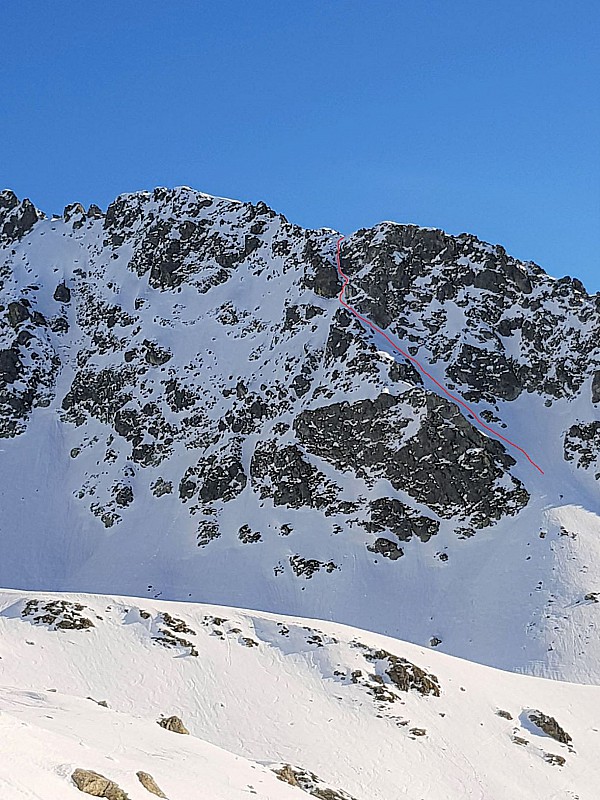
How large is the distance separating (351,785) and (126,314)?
84.9 meters

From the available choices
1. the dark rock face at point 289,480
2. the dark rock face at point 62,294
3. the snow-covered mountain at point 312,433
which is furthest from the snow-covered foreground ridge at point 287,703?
the dark rock face at point 62,294

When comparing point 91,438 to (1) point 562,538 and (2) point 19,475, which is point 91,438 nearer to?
(2) point 19,475

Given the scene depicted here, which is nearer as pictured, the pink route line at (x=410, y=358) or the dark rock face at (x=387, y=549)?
the dark rock face at (x=387, y=549)

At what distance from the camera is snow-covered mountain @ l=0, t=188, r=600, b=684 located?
65125 mm

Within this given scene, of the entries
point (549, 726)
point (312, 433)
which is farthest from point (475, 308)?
point (549, 726)

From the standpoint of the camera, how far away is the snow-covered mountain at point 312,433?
214 feet

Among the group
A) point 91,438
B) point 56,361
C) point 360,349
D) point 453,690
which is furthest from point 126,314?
point 453,690

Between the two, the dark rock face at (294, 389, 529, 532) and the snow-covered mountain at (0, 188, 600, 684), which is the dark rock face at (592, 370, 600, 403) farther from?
the dark rock face at (294, 389, 529, 532)

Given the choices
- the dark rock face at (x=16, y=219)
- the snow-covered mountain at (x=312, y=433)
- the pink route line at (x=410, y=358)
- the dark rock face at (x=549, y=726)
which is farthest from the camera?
the dark rock face at (x=16, y=219)

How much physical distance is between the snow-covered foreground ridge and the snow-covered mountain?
18.5 m

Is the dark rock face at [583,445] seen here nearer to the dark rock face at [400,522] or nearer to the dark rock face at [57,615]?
the dark rock face at [400,522]

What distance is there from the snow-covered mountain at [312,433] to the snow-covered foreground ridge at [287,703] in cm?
1849

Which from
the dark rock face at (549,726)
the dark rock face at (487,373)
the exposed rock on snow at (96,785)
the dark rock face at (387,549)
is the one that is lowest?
the dark rock face at (549,726)

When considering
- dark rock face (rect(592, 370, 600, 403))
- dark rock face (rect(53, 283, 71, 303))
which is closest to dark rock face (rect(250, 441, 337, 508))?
dark rock face (rect(592, 370, 600, 403))
